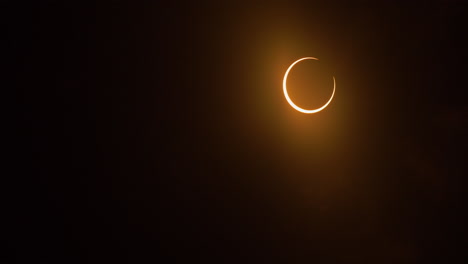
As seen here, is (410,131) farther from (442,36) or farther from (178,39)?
(178,39)

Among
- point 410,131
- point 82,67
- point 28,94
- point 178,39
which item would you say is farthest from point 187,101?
point 410,131

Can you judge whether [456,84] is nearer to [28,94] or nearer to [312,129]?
[312,129]

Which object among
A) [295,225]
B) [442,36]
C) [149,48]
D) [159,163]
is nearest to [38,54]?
[149,48]

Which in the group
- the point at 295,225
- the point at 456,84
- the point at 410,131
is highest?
the point at 456,84

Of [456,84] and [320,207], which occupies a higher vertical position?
[456,84]

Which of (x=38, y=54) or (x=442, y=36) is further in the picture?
(x=442, y=36)

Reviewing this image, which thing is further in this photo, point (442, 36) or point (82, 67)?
point (442, 36)
